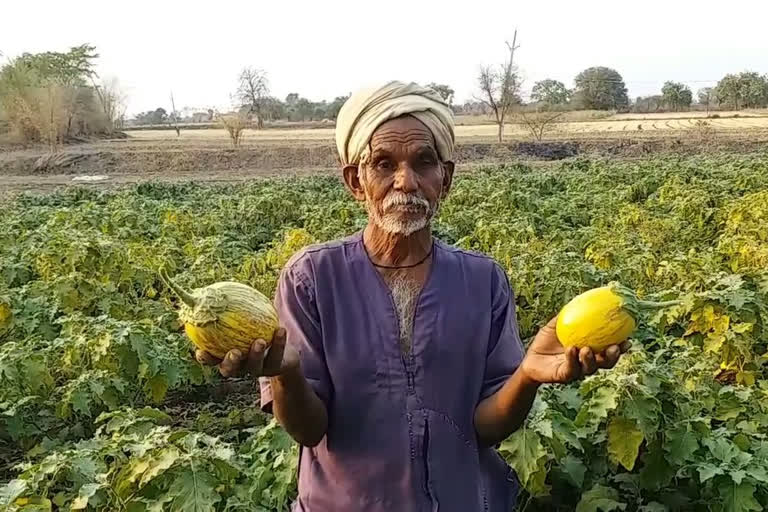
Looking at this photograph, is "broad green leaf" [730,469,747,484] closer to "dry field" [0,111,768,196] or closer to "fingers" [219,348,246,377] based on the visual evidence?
"fingers" [219,348,246,377]

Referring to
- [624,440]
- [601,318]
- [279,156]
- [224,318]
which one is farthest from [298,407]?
[279,156]

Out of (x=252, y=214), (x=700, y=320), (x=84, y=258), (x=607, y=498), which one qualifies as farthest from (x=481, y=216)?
(x=607, y=498)

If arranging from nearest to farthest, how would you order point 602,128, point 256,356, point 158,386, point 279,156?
point 256,356
point 158,386
point 279,156
point 602,128

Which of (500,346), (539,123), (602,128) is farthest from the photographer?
(602,128)

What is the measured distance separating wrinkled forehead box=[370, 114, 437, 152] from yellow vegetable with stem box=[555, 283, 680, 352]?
56 centimetres

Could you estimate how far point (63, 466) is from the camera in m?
2.99

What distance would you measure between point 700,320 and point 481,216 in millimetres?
6378

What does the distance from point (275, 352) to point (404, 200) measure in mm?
528

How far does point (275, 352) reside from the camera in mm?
1729

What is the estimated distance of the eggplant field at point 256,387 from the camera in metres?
2.99

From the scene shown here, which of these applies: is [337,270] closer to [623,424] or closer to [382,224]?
[382,224]

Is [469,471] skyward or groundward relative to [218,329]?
groundward

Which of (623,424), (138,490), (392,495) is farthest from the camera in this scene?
(623,424)

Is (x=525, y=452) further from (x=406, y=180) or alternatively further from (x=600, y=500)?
(x=406, y=180)
